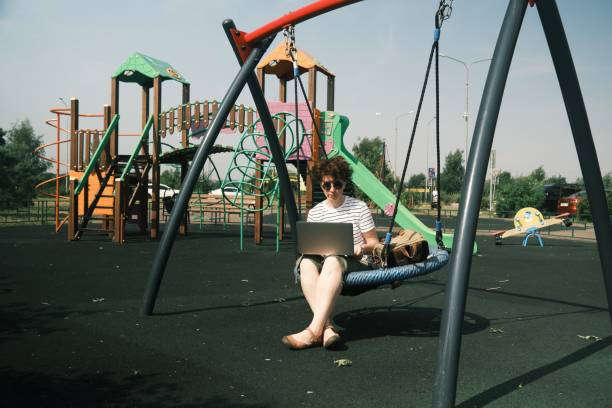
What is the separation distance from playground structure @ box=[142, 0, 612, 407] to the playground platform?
1.45 feet

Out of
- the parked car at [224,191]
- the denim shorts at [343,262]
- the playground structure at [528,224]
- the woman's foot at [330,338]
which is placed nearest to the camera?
the woman's foot at [330,338]

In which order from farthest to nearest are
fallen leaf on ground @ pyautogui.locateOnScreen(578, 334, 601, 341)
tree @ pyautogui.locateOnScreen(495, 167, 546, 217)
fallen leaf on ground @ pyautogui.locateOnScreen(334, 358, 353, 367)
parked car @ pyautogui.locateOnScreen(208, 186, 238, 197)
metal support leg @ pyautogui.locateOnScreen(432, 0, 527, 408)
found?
1. tree @ pyautogui.locateOnScreen(495, 167, 546, 217)
2. parked car @ pyautogui.locateOnScreen(208, 186, 238, 197)
3. fallen leaf on ground @ pyautogui.locateOnScreen(578, 334, 601, 341)
4. fallen leaf on ground @ pyautogui.locateOnScreen(334, 358, 353, 367)
5. metal support leg @ pyautogui.locateOnScreen(432, 0, 527, 408)

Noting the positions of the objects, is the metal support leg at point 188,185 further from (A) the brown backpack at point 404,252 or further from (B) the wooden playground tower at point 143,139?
(B) the wooden playground tower at point 143,139

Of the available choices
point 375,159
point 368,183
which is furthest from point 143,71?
point 375,159

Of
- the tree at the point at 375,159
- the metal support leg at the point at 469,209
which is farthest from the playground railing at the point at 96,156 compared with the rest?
the tree at the point at 375,159

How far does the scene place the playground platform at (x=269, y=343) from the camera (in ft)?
10.2

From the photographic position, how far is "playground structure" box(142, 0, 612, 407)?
2859 millimetres

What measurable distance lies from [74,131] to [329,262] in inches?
459

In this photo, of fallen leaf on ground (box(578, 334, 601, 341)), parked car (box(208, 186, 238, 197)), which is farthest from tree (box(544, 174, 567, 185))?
fallen leaf on ground (box(578, 334, 601, 341))

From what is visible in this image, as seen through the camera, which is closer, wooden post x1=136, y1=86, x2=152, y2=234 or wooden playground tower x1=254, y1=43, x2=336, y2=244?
wooden playground tower x1=254, y1=43, x2=336, y2=244

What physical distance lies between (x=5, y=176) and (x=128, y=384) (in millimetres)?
27065

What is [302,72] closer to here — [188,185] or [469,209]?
[188,185]

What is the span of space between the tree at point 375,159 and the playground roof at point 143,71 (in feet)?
43.2

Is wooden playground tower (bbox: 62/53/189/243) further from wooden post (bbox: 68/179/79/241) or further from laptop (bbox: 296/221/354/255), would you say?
laptop (bbox: 296/221/354/255)
